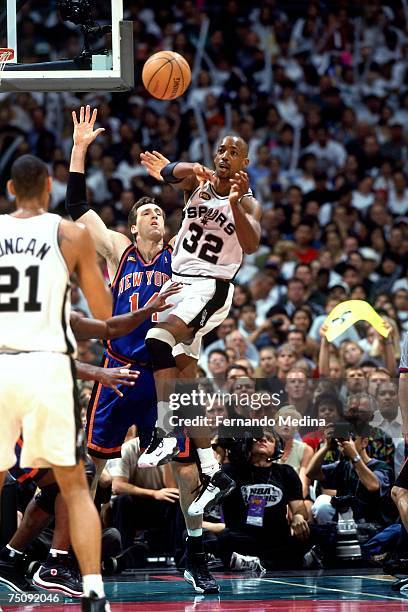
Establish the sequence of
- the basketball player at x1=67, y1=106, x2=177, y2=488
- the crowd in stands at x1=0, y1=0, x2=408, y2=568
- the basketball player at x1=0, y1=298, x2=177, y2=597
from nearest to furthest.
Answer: the basketball player at x1=0, y1=298, x2=177, y2=597 < the basketball player at x1=67, y1=106, x2=177, y2=488 < the crowd in stands at x1=0, y1=0, x2=408, y2=568

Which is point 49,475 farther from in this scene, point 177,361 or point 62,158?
point 62,158

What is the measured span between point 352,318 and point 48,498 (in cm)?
387

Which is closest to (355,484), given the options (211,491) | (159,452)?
(211,491)

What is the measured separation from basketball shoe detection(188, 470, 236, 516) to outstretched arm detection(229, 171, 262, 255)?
1855 mm

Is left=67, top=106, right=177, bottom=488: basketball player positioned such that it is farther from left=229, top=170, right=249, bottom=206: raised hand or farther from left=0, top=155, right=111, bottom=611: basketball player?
left=0, top=155, right=111, bottom=611: basketball player

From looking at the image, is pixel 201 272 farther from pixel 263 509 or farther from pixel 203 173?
pixel 263 509

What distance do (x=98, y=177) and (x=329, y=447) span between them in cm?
941

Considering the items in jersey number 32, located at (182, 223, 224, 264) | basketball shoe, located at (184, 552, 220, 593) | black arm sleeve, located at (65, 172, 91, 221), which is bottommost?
basketball shoe, located at (184, 552, 220, 593)

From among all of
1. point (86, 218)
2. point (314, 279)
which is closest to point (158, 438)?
point (86, 218)

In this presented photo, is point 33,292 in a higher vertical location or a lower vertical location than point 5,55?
lower

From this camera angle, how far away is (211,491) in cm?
929

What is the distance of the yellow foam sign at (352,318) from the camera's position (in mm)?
11328

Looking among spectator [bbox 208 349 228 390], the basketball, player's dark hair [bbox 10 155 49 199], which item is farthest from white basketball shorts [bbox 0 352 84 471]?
spectator [bbox 208 349 228 390]

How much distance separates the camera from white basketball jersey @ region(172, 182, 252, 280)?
9273mm
